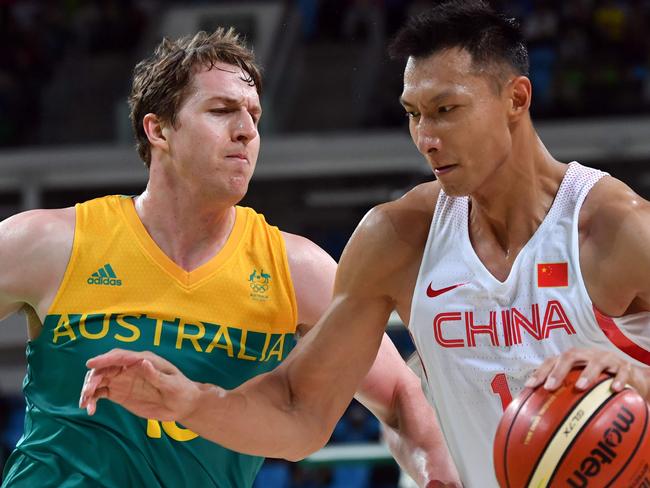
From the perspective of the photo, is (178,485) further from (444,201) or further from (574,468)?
(574,468)

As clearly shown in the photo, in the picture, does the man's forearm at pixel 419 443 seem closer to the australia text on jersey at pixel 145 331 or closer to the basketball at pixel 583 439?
the australia text on jersey at pixel 145 331

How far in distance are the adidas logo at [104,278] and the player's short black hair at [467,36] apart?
113 cm

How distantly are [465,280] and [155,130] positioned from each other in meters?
1.26

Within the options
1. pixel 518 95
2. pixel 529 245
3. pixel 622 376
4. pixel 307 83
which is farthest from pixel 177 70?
pixel 307 83

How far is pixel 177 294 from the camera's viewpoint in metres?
3.51

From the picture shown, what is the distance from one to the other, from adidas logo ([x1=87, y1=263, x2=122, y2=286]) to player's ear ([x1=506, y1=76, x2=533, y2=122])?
4.36ft

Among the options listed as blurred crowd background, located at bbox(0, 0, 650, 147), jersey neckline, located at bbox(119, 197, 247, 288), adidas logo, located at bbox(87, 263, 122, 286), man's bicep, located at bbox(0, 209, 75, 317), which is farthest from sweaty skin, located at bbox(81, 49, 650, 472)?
blurred crowd background, located at bbox(0, 0, 650, 147)

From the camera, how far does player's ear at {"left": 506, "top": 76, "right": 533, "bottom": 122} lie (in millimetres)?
3055

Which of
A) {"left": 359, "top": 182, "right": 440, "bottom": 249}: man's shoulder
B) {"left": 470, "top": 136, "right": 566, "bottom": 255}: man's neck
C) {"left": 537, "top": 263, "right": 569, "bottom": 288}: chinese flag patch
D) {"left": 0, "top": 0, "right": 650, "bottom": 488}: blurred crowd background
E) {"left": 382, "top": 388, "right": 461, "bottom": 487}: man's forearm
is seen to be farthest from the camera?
{"left": 0, "top": 0, "right": 650, "bottom": 488}: blurred crowd background

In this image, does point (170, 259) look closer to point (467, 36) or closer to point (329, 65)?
point (467, 36)

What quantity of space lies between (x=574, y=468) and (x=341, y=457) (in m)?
3.79

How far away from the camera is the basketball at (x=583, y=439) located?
2453mm

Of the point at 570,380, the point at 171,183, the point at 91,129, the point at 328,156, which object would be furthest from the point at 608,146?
the point at 570,380

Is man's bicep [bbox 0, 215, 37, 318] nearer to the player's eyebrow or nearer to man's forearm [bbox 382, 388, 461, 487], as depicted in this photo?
man's forearm [bbox 382, 388, 461, 487]
